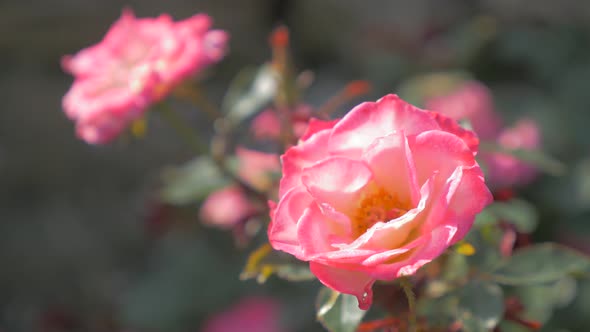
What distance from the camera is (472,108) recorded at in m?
1.55

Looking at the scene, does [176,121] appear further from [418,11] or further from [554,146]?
[418,11]

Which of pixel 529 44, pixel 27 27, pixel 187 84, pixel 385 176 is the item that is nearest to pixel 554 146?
pixel 529 44

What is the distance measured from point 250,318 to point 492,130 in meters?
0.72

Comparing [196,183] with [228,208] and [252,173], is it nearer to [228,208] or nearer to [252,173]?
[252,173]

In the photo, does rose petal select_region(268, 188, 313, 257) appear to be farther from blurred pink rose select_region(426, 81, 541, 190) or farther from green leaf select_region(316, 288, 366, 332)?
blurred pink rose select_region(426, 81, 541, 190)

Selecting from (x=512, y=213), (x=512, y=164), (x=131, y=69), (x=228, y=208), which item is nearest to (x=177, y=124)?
(x=131, y=69)

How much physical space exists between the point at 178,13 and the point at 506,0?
113 centimetres

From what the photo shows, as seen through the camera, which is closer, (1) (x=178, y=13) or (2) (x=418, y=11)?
(1) (x=178, y=13)

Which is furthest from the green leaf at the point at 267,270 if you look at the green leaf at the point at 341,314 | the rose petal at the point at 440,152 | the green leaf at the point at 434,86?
the green leaf at the point at 434,86

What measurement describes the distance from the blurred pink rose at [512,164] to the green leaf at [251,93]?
1.43ft

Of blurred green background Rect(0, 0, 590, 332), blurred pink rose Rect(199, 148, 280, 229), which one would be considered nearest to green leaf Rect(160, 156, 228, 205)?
blurred pink rose Rect(199, 148, 280, 229)

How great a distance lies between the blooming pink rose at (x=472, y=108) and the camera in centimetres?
151

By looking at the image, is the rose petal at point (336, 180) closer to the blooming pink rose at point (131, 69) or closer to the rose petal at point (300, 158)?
the rose petal at point (300, 158)

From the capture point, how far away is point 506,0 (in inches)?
89.4
